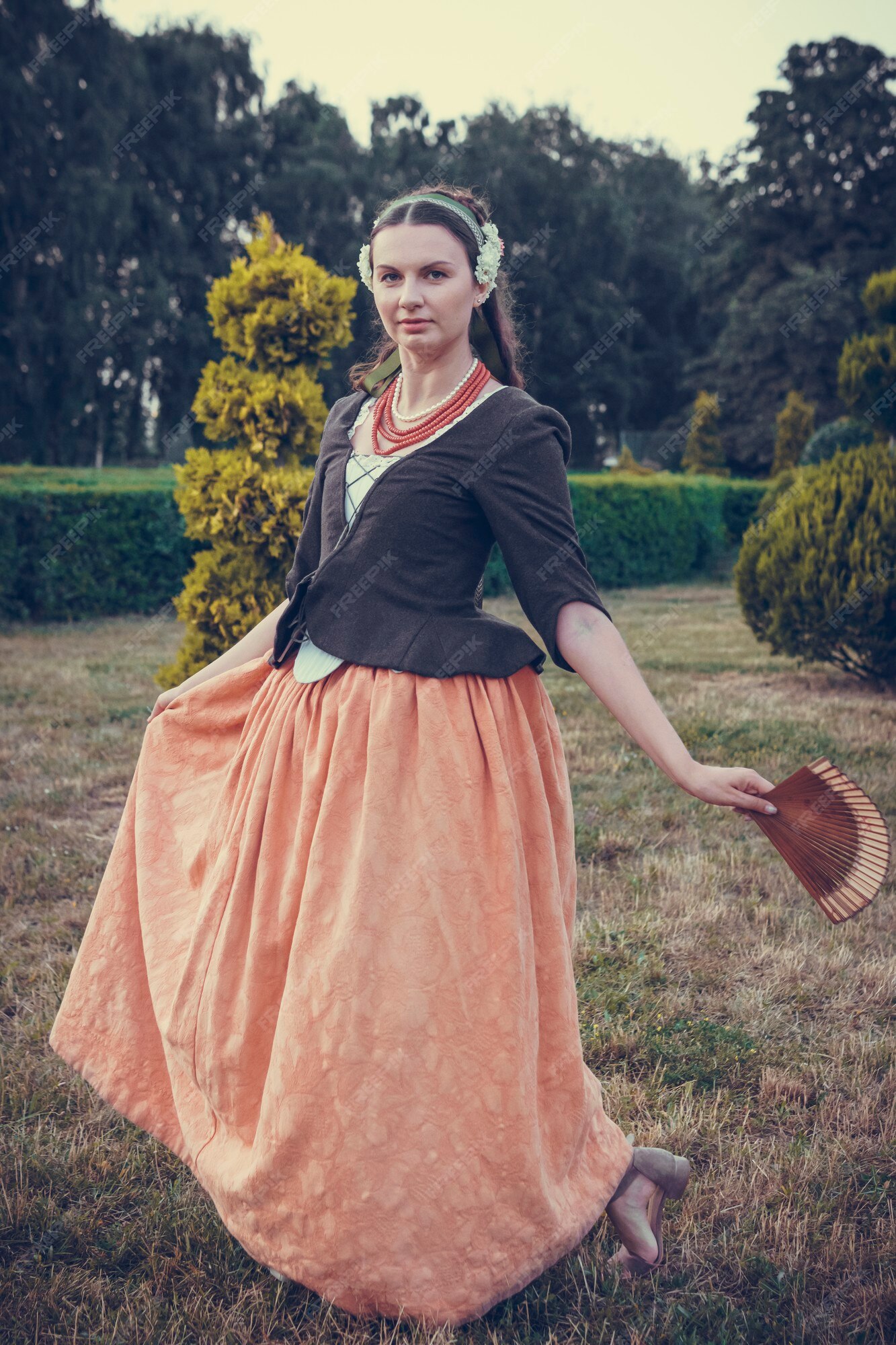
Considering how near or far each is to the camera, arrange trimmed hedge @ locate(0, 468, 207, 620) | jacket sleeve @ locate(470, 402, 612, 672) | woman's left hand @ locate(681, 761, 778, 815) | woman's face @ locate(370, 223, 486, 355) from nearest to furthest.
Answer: woman's left hand @ locate(681, 761, 778, 815) < jacket sleeve @ locate(470, 402, 612, 672) < woman's face @ locate(370, 223, 486, 355) < trimmed hedge @ locate(0, 468, 207, 620)

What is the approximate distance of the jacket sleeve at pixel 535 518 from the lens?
168cm

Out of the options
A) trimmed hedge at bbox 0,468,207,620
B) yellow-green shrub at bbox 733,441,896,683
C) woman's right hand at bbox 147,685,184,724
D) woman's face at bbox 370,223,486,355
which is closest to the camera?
woman's face at bbox 370,223,486,355

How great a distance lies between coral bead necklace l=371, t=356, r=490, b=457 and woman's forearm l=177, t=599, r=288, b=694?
16.9 inches

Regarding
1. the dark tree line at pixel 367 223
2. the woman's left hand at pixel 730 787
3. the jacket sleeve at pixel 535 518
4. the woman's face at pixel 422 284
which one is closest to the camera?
the woman's left hand at pixel 730 787

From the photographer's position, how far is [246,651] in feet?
7.04

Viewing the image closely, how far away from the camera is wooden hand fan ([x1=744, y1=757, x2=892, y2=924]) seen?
5.25 ft

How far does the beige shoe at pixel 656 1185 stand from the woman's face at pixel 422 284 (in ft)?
5.01

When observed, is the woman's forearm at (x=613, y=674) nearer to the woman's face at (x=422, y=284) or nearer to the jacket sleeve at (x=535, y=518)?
the jacket sleeve at (x=535, y=518)

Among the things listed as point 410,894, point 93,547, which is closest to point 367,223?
point 93,547

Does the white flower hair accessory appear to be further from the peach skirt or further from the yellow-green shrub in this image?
the yellow-green shrub

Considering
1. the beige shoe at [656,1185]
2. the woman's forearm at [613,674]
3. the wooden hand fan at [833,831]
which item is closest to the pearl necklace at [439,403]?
the woman's forearm at [613,674]

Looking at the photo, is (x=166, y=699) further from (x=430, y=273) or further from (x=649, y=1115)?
(x=649, y=1115)

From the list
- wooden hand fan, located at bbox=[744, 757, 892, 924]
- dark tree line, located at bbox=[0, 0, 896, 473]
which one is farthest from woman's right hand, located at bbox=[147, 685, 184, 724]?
dark tree line, located at bbox=[0, 0, 896, 473]

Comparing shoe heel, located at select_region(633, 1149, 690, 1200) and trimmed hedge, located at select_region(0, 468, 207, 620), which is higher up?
trimmed hedge, located at select_region(0, 468, 207, 620)
